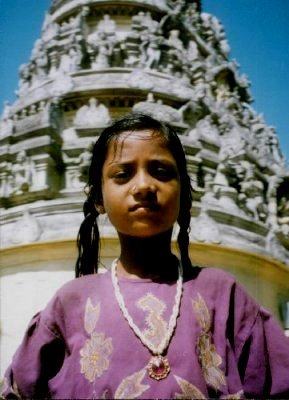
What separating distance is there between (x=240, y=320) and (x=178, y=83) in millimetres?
9671

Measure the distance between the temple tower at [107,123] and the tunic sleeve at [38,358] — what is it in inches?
160

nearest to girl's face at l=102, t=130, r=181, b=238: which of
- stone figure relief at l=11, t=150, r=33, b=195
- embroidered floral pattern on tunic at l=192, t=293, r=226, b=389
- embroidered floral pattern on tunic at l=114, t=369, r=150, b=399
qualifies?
embroidered floral pattern on tunic at l=192, t=293, r=226, b=389

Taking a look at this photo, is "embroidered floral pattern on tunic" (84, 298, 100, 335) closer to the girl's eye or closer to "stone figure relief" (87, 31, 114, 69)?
the girl's eye

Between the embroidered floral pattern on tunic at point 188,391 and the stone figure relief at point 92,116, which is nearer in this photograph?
the embroidered floral pattern on tunic at point 188,391

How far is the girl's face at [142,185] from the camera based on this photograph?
1.47m

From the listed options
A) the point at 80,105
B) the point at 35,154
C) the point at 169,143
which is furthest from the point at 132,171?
the point at 80,105

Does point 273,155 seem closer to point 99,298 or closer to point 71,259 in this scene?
point 71,259

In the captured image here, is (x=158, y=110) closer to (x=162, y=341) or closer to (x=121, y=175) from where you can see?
(x=121, y=175)

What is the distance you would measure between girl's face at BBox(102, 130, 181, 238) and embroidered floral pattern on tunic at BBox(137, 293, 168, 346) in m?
0.19

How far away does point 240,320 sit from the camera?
1.45 metres

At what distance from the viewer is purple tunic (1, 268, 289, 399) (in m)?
1.32

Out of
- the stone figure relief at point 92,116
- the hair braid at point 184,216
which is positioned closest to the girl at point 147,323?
the hair braid at point 184,216

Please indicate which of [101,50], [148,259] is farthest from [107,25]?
[148,259]

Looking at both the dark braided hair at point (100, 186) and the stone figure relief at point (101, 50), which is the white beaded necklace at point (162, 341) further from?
the stone figure relief at point (101, 50)
